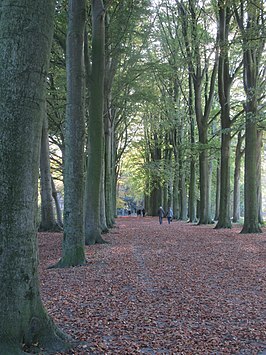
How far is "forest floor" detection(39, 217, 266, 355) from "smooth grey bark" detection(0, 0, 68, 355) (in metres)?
0.68

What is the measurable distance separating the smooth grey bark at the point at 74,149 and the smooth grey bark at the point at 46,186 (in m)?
8.74

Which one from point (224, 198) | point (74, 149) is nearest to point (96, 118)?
point (74, 149)

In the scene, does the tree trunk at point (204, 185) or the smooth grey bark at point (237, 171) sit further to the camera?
the smooth grey bark at point (237, 171)

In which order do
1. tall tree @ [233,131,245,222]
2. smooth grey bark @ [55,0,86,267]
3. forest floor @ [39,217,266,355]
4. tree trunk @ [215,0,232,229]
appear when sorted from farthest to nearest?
tall tree @ [233,131,245,222] → tree trunk @ [215,0,232,229] → smooth grey bark @ [55,0,86,267] → forest floor @ [39,217,266,355]

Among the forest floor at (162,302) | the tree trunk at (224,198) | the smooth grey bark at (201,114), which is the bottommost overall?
the forest floor at (162,302)

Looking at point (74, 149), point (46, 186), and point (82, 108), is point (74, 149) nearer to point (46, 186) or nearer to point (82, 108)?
point (82, 108)

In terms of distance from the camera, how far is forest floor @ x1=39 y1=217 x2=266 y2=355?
→ 170 inches

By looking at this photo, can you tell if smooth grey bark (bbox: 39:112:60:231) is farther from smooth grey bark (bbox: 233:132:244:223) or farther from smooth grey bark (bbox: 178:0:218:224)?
smooth grey bark (bbox: 233:132:244:223)

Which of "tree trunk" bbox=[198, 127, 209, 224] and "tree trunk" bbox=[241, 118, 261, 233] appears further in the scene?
"tree trunk" bbox=[198, 127, 209, 224]

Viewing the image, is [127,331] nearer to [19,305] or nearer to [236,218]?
[19,305]

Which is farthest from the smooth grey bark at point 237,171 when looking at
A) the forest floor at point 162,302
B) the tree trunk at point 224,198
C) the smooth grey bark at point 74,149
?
the smooth grey bark at point 74,149

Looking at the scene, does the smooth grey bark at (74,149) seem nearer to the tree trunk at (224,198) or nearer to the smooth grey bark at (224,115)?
the smooth grey bark at (224,115)

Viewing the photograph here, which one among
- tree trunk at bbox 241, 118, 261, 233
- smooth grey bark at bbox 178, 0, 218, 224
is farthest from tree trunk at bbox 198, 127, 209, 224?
tree trunk at bbox 241, 118, 261, 233

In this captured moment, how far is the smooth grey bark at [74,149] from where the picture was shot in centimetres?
946
